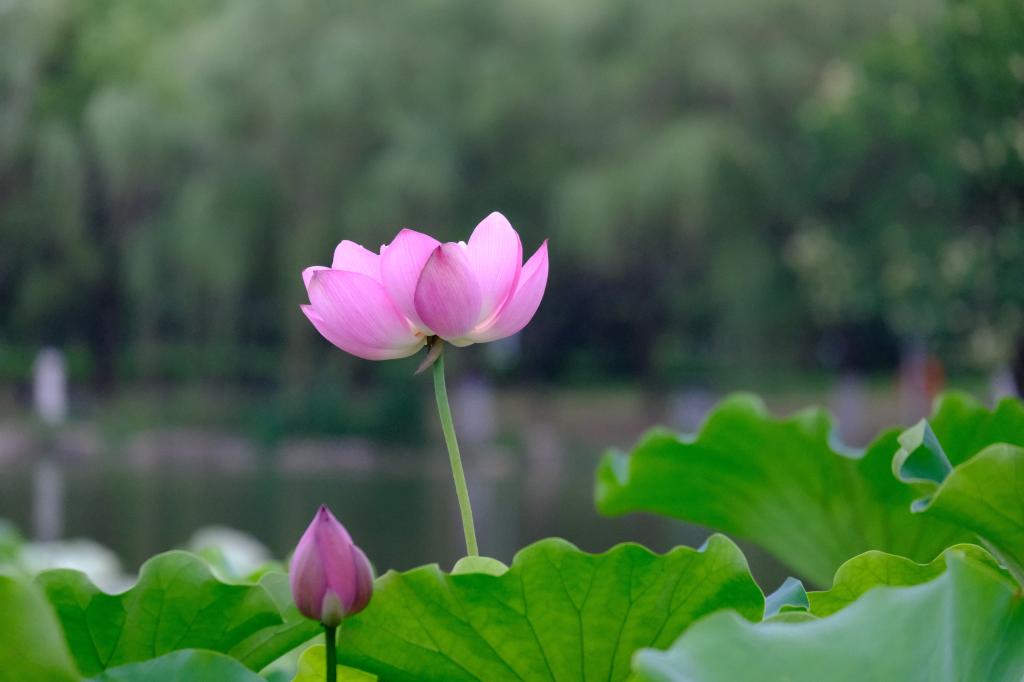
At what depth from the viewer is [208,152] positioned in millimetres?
8781

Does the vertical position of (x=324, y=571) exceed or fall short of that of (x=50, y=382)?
it falls short

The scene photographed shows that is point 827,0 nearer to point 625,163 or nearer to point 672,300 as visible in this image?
point 625,163

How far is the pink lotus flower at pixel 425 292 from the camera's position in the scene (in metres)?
0.31

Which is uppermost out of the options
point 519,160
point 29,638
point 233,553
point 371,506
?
point 519,160

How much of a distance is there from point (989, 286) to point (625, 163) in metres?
3.36

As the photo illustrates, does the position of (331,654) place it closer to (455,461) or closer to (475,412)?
(455,461)

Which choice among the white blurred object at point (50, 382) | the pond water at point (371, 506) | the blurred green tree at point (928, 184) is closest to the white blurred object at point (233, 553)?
the pond water at point (371, 506)

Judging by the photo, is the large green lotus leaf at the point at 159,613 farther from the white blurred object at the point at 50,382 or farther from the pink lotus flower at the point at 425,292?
the white blurred object at the point at 50,382

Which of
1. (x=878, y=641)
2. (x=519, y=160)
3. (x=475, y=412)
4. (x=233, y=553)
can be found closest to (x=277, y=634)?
(x=878, y=641)

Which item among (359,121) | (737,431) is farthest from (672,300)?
(737,431)

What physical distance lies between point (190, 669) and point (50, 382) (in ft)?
35.2

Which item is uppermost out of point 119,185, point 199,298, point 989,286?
point 119,185

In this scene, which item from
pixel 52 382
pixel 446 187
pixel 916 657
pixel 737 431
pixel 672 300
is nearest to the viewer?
pixel 916 657

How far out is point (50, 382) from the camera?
10250mm
